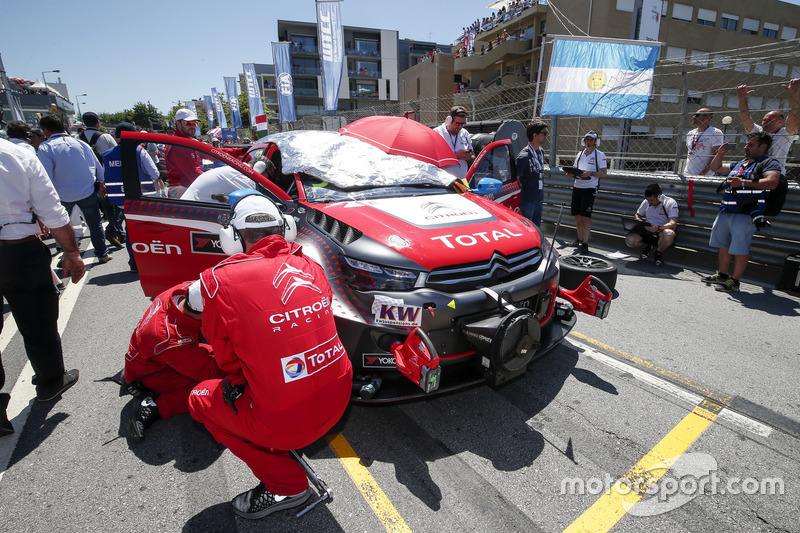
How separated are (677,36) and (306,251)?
1388 inches

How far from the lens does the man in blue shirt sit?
5.65m

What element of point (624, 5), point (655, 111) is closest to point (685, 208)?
point (655, 111)

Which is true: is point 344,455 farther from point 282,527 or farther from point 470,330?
point 470,330

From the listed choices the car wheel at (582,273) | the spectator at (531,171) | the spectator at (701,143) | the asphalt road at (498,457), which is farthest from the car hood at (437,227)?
the spectator at (701,143)

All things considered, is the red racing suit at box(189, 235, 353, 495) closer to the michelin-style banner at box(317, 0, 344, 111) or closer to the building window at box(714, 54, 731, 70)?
the building window at box(714, 54, 731, 70)

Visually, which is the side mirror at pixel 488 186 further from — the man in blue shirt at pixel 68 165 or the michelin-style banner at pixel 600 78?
the man in blue shirt at pixel 68 165

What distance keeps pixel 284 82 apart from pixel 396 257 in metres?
20.0

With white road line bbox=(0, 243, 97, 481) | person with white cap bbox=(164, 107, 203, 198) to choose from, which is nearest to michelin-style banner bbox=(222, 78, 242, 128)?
person with white cap bbox=(164, 107, 203, 198)

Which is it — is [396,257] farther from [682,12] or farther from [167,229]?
[682,12]

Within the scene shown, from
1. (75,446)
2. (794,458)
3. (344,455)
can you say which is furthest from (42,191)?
(794,458)

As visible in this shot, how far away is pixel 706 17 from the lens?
2867cm

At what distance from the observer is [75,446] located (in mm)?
2533

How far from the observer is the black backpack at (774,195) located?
4.71 m

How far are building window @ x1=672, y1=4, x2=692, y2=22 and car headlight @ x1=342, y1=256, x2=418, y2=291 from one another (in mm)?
35106
